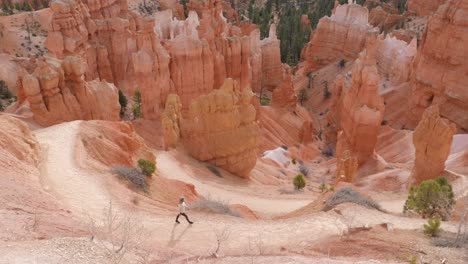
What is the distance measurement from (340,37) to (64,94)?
33.1m

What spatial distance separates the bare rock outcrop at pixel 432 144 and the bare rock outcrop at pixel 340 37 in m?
25.4

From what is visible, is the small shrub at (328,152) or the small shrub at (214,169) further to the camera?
the small shrub at (328,152)

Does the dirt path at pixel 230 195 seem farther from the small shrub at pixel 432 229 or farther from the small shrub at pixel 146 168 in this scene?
the small shrub at pixel 432 229

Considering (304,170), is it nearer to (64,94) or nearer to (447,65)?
(447,65)

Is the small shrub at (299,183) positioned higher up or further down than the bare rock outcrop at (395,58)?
further down

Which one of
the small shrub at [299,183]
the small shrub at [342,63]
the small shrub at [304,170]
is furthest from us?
the small shrub at [342,63]

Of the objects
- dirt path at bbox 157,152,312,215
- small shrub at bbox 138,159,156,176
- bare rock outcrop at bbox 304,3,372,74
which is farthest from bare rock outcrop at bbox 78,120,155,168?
bare rock outcrop at bbox 304,3,372,74

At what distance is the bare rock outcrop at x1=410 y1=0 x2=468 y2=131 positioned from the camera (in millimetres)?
28719

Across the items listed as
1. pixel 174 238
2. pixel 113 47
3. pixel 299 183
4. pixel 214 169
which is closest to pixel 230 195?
pixel 214 169

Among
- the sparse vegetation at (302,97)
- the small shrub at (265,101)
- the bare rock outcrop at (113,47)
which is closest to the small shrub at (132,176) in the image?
the bare rock outcrop at (113,47)

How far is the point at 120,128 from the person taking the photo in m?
17.2

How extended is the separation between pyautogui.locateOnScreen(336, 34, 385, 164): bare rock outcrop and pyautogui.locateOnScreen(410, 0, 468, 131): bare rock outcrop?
694 cm

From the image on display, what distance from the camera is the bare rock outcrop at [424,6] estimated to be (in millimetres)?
50866

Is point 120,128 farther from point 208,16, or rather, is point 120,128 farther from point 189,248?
point 208,16
